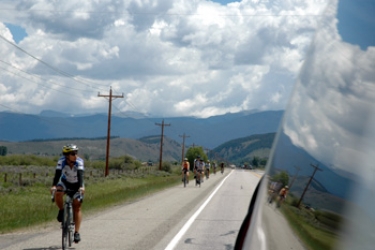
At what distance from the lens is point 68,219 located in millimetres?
11875

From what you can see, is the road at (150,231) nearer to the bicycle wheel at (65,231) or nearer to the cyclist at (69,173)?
the bicycle wheel at (65,231)

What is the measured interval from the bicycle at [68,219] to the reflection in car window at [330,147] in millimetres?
8666

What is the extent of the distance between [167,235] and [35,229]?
10.8 feet

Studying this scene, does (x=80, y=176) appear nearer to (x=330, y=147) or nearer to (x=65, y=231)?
(x=65, y=231)

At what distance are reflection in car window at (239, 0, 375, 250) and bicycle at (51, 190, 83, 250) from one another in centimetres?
867

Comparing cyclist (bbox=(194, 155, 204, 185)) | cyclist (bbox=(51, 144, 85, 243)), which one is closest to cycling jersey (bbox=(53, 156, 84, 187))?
cyclist (bbox=(51, 144, 85, 243))

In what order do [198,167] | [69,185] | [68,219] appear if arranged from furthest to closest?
[198,167]
[68,219]
[69,185]

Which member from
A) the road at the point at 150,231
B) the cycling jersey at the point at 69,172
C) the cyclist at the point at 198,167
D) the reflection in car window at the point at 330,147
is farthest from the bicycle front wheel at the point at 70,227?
the cyclist at the point at 198,167

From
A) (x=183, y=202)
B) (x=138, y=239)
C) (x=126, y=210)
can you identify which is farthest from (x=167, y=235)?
(x=183, y=202)

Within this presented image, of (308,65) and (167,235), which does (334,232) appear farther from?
(167,235)

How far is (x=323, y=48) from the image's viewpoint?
293 cm

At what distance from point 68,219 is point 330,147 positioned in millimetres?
9770

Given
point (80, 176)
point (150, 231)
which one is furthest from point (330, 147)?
point (150, 231)

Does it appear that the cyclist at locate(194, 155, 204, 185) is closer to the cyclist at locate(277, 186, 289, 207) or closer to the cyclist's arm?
the cyclist's arm
